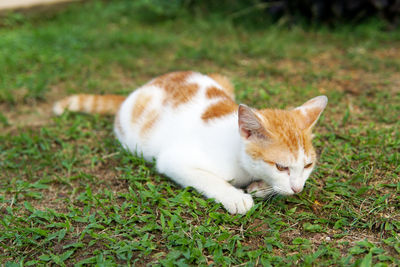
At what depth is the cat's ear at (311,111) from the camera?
2404 millimetres

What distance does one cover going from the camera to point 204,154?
256 centimetres

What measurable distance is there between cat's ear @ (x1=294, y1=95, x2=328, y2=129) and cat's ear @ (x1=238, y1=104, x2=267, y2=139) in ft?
1.00

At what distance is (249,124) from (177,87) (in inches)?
37.8

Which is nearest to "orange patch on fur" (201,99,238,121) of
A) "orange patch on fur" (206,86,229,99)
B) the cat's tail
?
"orange patch on fur" (206,86,229,99)

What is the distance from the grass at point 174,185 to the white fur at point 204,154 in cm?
11

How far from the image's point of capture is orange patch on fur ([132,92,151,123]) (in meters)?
3.06

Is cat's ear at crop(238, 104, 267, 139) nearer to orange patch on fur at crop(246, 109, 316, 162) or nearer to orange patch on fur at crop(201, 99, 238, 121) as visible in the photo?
orange patch on fur at crop(246, 109, 316, 162)

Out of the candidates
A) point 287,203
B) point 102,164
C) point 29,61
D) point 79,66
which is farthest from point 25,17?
point 287,203

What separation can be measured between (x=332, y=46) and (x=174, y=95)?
122 inches

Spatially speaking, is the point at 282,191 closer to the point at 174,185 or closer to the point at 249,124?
the point at 249,124

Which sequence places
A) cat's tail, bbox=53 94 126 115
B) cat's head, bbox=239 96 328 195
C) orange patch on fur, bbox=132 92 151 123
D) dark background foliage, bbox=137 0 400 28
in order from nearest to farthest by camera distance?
cat's head, bbox=239 96 328 195
orange patch on fur, bbox=132 92 151 123
cat's tail, bbox=53 94 126 115
dark background foliage, bbox=137 0 400 28

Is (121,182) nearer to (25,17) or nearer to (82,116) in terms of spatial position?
(82,116)

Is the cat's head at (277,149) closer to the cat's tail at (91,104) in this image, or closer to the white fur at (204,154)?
the white fur at (204,154)

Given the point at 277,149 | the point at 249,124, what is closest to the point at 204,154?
the point at 249,124
